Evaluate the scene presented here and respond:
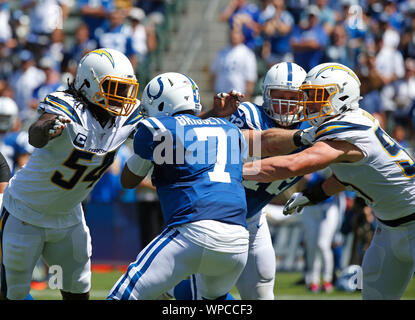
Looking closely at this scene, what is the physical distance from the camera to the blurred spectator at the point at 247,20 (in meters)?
12.3

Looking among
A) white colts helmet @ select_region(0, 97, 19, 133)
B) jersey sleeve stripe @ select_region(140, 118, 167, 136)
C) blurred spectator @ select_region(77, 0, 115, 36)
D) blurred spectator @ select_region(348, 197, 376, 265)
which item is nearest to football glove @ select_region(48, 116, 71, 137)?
jersey sleeve stripe @ select_region(140, 118, 167, 136)

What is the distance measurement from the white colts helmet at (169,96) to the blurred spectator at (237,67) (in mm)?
7002

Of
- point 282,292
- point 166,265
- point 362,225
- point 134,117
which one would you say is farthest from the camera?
point 362,225

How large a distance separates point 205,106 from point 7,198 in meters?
7.14

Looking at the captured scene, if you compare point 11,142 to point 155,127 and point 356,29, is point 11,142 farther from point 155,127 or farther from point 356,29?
point 356,29

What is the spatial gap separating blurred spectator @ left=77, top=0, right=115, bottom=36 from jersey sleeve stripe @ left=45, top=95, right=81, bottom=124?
8.48 metres

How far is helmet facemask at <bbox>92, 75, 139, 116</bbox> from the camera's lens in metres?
4.99

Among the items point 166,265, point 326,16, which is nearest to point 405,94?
point 326,16

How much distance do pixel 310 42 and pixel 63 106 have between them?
7181 millimetres

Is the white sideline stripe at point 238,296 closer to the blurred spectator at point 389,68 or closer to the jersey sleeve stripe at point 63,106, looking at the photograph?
the jersey sleeve stripe at point 63,106

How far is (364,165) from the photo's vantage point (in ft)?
15.5

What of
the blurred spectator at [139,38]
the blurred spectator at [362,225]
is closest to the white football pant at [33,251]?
the blurred spectator at [362,225]
